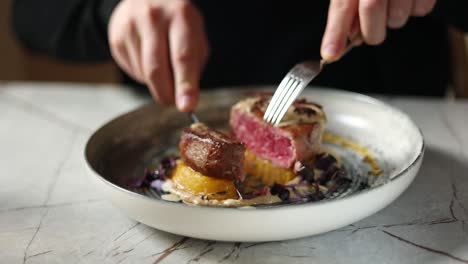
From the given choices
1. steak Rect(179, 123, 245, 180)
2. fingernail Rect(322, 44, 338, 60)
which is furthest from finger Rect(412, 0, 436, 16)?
steak Rect(179, 123, 245, 180)

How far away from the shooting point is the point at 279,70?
251 cm

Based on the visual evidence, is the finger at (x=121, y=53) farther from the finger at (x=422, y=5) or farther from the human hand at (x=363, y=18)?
the finger at (x=422, y=5)

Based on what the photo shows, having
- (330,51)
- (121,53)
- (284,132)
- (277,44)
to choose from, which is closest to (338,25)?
(330,51)

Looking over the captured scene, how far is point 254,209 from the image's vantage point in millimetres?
1093

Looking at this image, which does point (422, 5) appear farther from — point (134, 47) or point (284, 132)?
point (134, 47)

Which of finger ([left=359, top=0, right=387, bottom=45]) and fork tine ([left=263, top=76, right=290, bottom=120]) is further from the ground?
finger ([left=359, top=0, right=387, bottom=45])

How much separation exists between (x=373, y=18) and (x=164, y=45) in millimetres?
685

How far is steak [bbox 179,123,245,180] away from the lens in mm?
1387

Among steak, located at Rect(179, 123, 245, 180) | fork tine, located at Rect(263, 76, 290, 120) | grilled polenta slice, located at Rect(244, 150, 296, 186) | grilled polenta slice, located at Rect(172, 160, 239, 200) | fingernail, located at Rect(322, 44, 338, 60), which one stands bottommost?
grilled polenta slice, located at Rect(244, 150, 296, 186)

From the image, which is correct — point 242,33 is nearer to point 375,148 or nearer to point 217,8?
point 217,8

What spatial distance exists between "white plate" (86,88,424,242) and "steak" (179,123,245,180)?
0.24 metres

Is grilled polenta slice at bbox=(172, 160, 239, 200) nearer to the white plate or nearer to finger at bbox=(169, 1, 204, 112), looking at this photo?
the white plate

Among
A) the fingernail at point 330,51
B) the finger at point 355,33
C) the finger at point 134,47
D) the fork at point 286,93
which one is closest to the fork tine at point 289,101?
the fork at point 286,93

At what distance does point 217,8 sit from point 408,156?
130 cm
